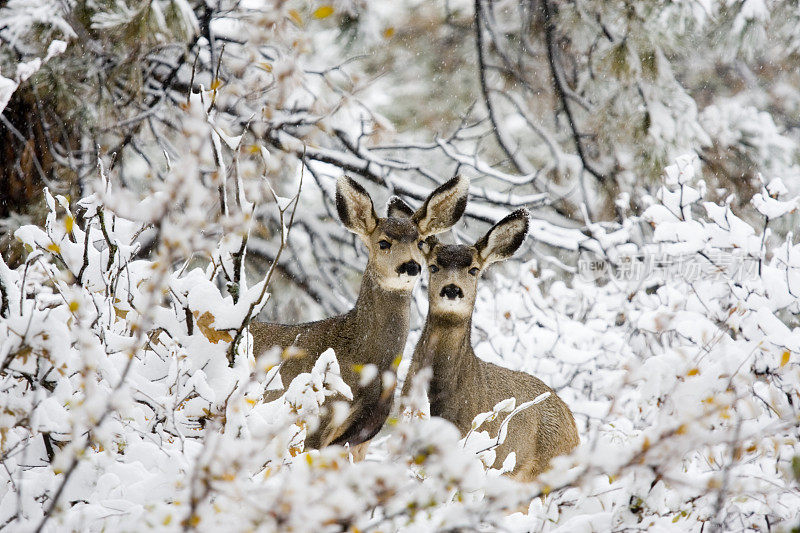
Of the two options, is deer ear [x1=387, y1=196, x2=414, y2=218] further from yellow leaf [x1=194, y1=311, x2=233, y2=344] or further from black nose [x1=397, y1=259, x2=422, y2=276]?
yellow leaf [x1=194, y1=311, x2=233, y2=344]

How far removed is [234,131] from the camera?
615 cm

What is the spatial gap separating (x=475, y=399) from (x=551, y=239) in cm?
278

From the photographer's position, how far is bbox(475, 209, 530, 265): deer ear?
4270mm

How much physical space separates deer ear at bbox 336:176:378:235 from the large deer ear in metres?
0.25

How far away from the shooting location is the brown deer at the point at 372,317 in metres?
3.95

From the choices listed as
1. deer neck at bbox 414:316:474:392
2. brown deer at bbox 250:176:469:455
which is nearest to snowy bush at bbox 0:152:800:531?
deer neck at bbox 414:316:474:392

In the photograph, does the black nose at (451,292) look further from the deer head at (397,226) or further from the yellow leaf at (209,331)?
the yellow leaf at (209,331)

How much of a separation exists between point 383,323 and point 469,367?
19.4 inches

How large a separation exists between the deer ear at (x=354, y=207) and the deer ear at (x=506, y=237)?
1.92 feet

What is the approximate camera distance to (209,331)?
264 centimetres

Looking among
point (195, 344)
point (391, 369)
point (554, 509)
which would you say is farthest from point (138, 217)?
point (391, 369)

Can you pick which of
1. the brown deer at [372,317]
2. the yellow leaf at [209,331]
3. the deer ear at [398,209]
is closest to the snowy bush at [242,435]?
the yellow leaf at [209,331]

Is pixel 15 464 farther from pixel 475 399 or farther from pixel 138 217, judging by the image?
pixel 475 399

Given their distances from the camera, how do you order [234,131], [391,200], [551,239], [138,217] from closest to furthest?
[138,217]
[391,200]
[234,131]
[551,239]
